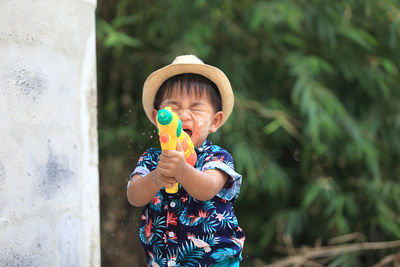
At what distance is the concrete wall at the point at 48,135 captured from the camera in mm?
1715

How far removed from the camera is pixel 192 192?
157 centimetres

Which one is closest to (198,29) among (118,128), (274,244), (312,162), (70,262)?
(118,128)

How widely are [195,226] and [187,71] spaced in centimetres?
56

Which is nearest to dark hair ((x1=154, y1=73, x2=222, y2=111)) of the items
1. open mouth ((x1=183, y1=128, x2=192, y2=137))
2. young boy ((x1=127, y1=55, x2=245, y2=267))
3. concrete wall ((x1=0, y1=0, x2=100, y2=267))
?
young boy ((x1=127, y1=55, x2=245, y2=267))

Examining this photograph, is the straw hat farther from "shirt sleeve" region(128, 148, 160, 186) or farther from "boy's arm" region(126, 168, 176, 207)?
"boy's arm" region(126, 168, 176, 207)

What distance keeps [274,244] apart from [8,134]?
3110 millimetres

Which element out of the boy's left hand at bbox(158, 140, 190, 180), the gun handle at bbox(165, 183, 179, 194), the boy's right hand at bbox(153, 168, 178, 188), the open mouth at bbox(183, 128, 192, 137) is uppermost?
the open mouth at bbox(183, 128, 192, 137)

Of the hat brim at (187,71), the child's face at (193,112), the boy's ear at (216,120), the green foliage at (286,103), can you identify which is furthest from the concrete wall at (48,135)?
the green foliage at (286,103)

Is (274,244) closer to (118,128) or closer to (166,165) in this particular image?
(118,128)

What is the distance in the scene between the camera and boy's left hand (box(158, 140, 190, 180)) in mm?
1467

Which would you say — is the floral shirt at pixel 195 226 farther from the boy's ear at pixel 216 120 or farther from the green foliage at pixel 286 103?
the green foliage at pixel 286 103

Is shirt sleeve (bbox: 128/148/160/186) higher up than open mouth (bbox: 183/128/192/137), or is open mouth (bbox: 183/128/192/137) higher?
open mouth (bbox: 183/128/192/137)

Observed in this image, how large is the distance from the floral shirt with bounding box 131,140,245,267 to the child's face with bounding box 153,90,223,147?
0.22 ft

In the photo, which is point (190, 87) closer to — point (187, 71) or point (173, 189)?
point (187, 71)
